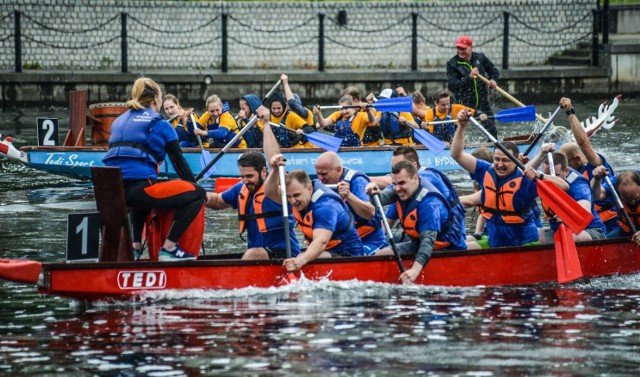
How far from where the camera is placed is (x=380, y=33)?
106 feet

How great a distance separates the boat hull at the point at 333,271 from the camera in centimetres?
1109

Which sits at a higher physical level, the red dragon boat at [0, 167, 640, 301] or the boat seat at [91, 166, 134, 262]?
the boat seat at [91, 166, 134, 262]

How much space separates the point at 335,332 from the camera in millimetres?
10617

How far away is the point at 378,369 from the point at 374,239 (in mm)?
3483

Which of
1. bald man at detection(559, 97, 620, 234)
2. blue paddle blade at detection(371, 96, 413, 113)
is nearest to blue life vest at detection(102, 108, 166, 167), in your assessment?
bald man at detection(559, 97, 620, 234)

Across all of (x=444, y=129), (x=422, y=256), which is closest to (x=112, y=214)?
(x=422, y=256)

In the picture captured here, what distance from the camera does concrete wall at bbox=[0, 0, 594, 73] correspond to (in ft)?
99.8

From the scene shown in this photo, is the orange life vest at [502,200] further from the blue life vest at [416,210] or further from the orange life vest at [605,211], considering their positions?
the orange life vest at [605,211]

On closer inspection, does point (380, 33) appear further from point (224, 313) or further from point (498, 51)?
point (224, 313)

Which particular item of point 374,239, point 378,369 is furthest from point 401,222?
point 378,369

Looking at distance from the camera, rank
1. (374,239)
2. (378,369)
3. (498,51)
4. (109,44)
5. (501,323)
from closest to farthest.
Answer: (378,369) < (501,323) < (374,239) < (109,44) < (498,51)

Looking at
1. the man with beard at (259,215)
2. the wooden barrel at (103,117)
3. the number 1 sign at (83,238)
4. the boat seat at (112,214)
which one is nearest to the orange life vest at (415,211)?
the man with beard at (259,215)

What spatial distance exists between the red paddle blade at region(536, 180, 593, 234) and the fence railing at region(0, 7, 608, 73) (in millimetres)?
17322

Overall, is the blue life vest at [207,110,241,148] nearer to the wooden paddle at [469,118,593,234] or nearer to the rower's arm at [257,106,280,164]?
the rower's arm at [257,106,280,164]
